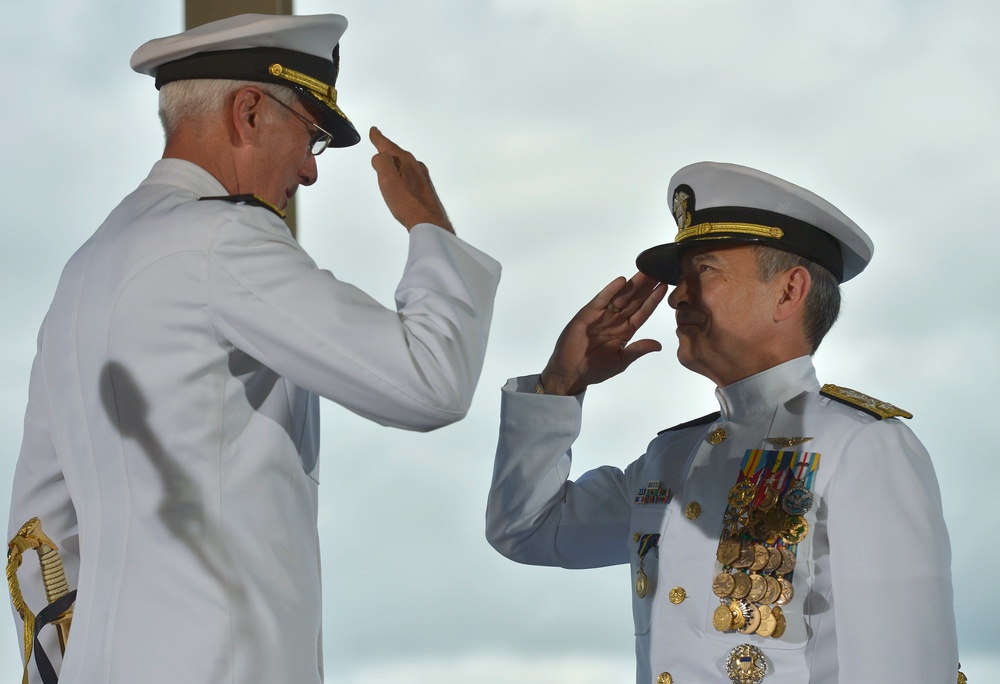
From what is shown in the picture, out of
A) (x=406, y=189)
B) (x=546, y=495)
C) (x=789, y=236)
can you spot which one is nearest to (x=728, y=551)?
(x=546, y=495)

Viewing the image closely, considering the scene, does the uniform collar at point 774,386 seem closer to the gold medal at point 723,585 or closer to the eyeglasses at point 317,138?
the gold medal at point 723,585

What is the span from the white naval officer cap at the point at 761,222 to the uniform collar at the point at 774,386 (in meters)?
0.17

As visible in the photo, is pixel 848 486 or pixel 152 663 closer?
pixel 152 663

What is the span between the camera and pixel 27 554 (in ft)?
4.90

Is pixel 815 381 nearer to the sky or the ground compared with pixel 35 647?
nearer to the sky

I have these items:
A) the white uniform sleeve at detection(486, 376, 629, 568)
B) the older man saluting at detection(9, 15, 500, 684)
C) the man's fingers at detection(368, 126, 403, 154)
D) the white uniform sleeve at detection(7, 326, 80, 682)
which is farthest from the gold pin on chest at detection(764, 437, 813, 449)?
the white uniform sleeve at detection(7, 326, 80, 682)

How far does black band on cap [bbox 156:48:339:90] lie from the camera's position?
141 cm

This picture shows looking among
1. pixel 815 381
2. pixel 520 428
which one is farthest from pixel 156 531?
pixel 815 381

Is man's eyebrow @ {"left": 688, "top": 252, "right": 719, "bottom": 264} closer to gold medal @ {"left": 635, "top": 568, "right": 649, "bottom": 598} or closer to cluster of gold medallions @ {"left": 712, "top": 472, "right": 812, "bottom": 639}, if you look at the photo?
cluster of gold medallions @ {"left": 712, "top": 472, "right": 812, "bottom": 639}

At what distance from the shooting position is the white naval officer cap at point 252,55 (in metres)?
1.41

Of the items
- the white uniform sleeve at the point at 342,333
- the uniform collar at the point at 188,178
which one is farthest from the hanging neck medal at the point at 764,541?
the uniform collar at the point at 188,178

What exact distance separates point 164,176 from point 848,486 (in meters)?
0.97

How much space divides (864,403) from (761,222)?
31cm

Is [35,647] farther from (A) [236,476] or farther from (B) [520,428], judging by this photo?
(B) [520,428]
